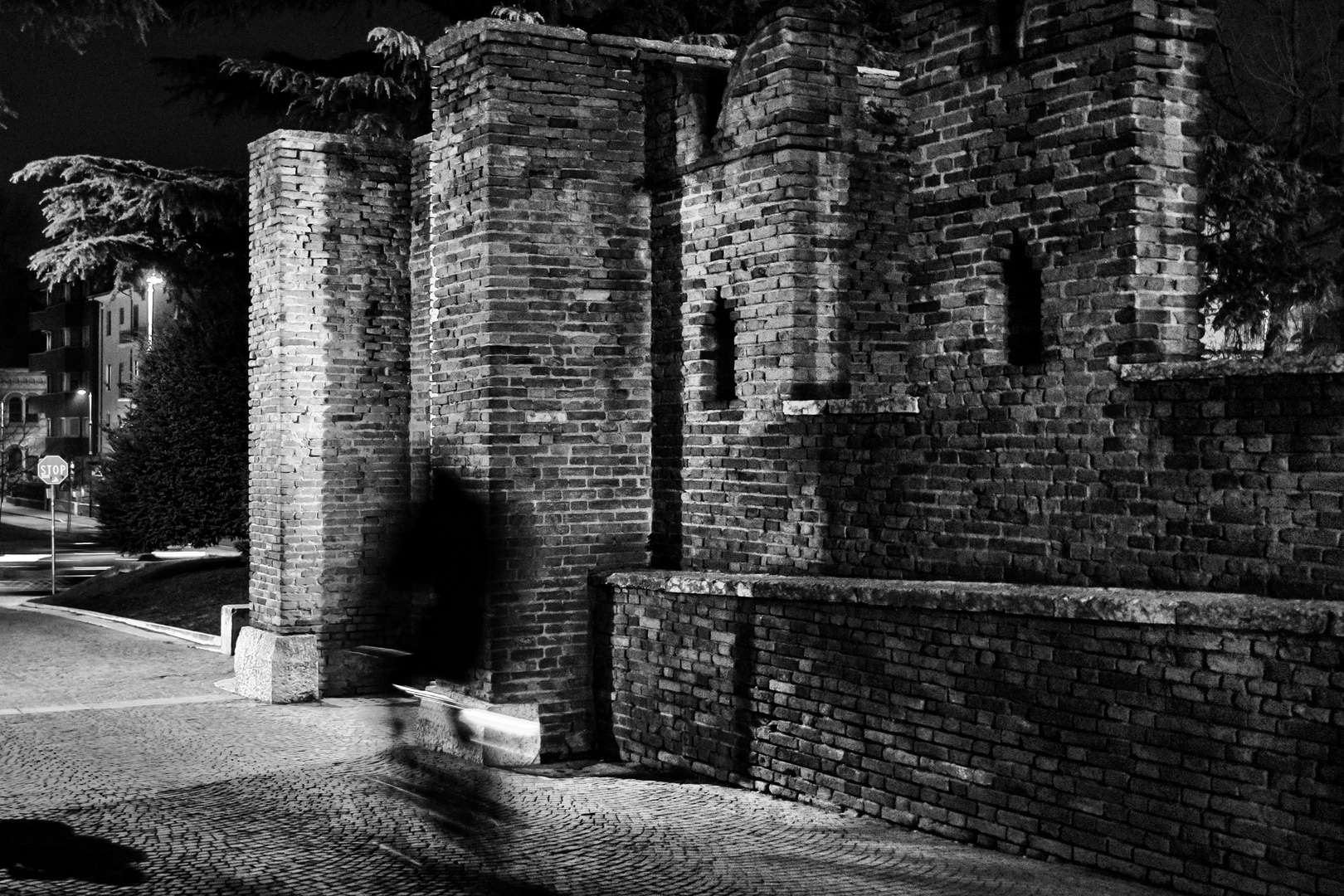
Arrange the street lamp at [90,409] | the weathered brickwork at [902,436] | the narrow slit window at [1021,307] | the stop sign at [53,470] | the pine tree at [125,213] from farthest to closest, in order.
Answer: the street lamp at [90,409]
the stop sign at [53,470]
the pine tree at [125,213]
the narrow slit window at [1021,307]
the weathered brickwork at [902,436]

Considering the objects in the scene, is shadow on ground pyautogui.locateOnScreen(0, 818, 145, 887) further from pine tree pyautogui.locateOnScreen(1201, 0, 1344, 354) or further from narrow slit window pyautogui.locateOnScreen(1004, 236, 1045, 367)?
pine tree pyautogui.locateOnScreen(1201, 0, 1344, 354)

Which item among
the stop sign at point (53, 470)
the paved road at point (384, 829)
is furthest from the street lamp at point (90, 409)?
the paved road at point (384, 829)

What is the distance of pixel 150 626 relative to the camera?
706 inches

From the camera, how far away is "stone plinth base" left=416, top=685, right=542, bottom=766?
9.52m

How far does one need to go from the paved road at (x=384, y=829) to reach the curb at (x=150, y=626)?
531cm

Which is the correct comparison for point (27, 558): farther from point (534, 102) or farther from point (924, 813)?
point (924, 813)

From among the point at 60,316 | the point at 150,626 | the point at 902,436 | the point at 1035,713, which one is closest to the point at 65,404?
the point at 60,316

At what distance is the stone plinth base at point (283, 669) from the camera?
12.3m

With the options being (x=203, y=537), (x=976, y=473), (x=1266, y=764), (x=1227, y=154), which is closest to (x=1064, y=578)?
(x=976, y=473)

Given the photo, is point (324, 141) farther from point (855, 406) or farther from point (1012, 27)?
point (1012, 27)

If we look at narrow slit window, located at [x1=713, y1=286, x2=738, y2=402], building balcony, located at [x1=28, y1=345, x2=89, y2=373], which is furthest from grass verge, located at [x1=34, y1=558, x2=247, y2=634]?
building balcony, located at [x1=28, y1=345, x2=89, y2=373]

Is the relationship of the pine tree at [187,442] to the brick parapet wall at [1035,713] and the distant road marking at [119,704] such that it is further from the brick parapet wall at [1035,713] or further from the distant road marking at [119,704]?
the brick parapet wall at [1035,713]

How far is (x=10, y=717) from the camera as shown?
37.7ft

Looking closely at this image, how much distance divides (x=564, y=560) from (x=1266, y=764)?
502cm
